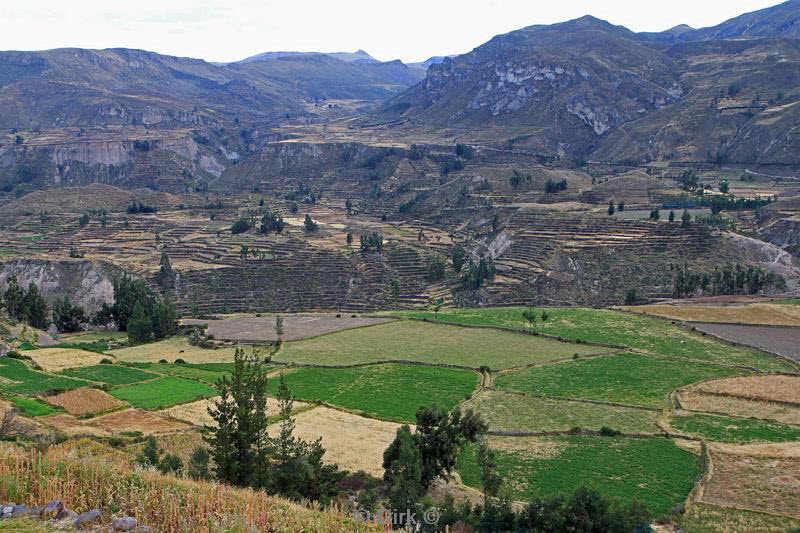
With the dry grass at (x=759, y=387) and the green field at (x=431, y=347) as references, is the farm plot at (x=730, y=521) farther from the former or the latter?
the green field at (x=431, y=347)

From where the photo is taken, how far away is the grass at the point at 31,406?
4381 cm

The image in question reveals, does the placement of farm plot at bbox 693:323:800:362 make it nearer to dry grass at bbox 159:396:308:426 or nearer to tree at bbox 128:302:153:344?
dry grass at bbox 159:396:308:426

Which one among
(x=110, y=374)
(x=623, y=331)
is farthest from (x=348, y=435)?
(x=623, y=331)

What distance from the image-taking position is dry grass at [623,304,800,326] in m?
69.2

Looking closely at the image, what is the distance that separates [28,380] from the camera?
174ft

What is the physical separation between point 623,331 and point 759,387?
19.1 m

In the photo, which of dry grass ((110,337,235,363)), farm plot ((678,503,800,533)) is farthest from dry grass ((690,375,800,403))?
dry grass ((110,337,235,363))

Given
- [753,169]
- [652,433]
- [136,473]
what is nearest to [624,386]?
[652,433]

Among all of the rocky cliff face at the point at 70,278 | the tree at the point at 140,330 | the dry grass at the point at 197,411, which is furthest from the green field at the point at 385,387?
the rocky cliff face at the point at 70,278

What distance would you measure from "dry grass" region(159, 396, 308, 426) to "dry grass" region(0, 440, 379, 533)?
96.5 feet

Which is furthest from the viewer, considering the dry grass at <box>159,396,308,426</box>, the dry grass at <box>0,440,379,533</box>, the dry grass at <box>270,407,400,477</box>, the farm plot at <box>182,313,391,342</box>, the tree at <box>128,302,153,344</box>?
the tree at <box>128,302,153,344</box>

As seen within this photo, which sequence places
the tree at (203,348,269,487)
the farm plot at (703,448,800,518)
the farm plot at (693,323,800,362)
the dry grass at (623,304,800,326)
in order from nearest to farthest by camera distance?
1. the tree at (203,348,269,487)
2. the farm plot at (703,448,800,518)
3. the farm plot at (693,323,800,362)
4. the dry grass at (623,304,800,326)

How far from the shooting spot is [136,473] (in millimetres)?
17641

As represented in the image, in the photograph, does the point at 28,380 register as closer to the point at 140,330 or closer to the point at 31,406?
the point at 31,406
